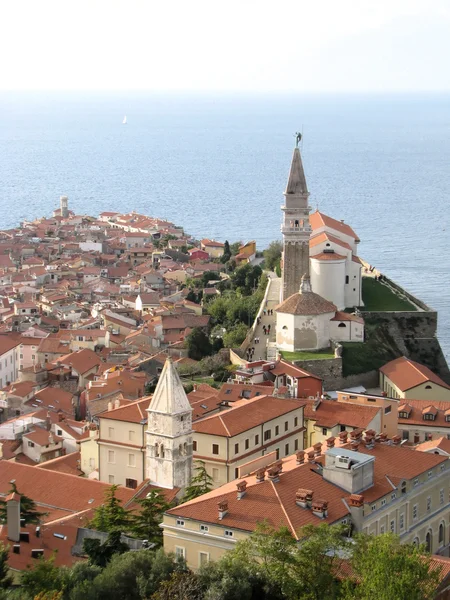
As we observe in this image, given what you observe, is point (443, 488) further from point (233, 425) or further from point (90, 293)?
point (90, 293)

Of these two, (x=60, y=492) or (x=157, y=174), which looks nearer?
(x=60, y=492)

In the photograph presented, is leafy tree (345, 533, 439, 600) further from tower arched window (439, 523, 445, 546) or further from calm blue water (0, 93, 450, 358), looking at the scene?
calm blue water (0, 93, 450, 358)

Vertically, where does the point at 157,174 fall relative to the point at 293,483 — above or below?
below

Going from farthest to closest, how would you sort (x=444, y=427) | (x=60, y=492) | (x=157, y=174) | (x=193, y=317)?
(x=157, y=174) → (x=193, y=317) → (x=444, y=427) → (x=60, y=492)

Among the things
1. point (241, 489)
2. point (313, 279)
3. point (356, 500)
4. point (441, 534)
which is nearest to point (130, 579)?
point (241, 489)

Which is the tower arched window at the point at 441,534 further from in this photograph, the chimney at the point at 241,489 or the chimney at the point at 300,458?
the chimney at the point at 241,489

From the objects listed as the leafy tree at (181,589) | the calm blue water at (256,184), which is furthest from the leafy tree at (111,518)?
the calm blue water at (256,184)

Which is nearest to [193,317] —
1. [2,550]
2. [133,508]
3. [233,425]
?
[233,425]
